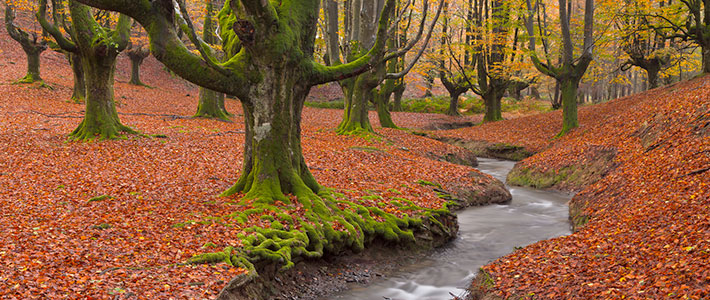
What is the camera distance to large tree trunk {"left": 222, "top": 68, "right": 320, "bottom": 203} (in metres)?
8.05

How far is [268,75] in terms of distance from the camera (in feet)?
26.3

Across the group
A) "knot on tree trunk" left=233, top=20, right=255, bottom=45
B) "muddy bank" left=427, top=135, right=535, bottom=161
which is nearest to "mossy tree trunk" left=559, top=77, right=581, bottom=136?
"muddy bank" left=427, top=135, right=535, bottom=161

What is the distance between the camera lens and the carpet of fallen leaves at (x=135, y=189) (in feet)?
17.4

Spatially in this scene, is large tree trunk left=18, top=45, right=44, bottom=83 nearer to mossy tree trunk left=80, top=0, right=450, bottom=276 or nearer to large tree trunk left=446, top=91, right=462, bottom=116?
mossy tree trunk left=80, top=0, right=450, bottom=276

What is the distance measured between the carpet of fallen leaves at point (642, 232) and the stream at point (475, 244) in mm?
805

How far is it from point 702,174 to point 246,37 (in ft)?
26.7

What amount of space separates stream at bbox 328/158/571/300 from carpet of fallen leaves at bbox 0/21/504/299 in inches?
46.5

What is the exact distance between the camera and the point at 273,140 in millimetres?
8172

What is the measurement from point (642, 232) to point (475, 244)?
3.47m

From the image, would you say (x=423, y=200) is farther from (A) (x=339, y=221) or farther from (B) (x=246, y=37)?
(B) (x=246, y=37)

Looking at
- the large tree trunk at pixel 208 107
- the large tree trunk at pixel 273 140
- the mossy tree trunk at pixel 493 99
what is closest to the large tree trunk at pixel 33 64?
the large tree trunk at pixel 208 107

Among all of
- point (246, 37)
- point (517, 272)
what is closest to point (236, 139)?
point (246, 37)

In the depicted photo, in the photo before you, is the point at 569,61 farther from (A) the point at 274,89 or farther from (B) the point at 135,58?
(B) the point at 135,58

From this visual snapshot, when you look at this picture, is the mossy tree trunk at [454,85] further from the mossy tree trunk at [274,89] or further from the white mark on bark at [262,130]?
the white mark on bark at [262,130]
